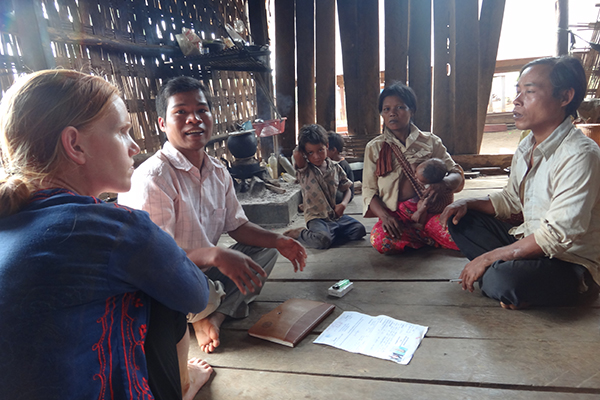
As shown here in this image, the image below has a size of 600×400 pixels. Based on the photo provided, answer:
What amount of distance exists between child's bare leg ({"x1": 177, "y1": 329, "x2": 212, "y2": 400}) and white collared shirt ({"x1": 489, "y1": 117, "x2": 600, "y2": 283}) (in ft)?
4.86

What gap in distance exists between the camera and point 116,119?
1.10 m

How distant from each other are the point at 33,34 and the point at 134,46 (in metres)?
1.05

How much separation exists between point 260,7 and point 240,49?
5.83 feet

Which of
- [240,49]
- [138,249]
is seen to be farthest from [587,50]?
[138,249]

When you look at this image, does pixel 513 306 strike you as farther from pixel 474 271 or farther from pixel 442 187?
pixel 442 187

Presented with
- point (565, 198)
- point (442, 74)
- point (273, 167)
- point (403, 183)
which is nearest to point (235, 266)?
point (565, 198)

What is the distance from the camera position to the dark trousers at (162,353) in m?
1.09

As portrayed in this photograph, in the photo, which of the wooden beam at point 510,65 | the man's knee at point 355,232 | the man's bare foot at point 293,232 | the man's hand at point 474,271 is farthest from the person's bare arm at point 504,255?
the wooden beam at point 510,65

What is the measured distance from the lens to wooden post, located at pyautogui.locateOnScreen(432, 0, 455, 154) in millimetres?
4902

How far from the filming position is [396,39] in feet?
16.1

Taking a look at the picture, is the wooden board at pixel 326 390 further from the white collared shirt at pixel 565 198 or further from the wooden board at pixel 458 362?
the white collared shirt at pixel 565 198

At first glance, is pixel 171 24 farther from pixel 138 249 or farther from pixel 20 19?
pixel 138 249

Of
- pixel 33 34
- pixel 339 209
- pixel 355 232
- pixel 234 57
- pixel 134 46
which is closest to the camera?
pixel 33 34

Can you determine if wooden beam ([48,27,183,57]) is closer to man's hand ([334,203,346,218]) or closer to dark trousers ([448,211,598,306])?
man's hand ([334,203,346,218])
